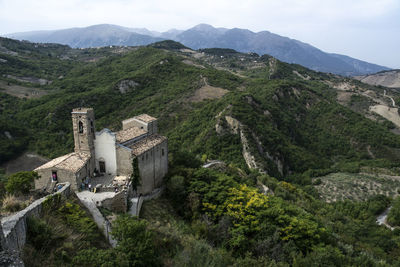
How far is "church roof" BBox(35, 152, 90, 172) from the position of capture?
67.9 feet

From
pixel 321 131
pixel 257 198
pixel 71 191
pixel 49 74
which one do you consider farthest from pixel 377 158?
pixel 49 74

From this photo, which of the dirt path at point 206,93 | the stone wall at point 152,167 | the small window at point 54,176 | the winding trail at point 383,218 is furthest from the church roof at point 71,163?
the dirt path at point 206,93

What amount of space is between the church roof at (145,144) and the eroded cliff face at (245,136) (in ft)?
92.4

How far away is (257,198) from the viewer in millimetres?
26609

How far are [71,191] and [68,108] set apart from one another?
58.7m

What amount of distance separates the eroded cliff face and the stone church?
29.6 m

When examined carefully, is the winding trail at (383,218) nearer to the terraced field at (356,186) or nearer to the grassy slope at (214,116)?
the terraced field at (356,186)

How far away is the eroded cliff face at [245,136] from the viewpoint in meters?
54.6

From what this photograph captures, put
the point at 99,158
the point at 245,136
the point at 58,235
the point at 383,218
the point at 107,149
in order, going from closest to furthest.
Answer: the point at 58,235 < the point at 107,149 < the point at 99,158 < the point at 383,218 < the point at 245,136

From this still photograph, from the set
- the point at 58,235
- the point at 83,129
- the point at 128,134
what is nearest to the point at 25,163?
the point at 128,134

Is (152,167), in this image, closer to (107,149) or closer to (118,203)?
(107,149)

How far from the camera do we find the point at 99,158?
24.6 meters

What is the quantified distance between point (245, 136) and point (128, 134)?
108 feet

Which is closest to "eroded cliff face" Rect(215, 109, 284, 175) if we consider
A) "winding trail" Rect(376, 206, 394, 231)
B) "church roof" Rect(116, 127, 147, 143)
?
"winding trail" Rect(376, 206, 394, 231)
